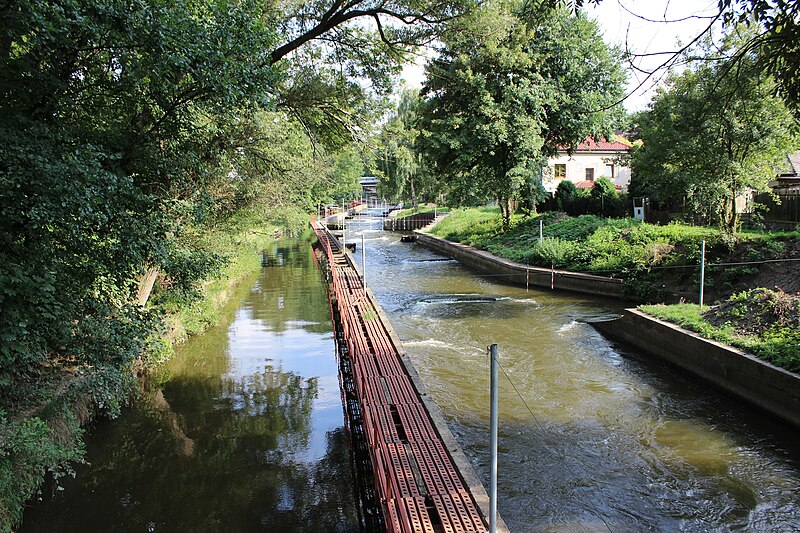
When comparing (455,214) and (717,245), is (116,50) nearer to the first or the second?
(717,245)

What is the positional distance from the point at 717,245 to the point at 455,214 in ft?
97.3

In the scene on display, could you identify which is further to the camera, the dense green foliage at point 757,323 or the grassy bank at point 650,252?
the grassy bank at point 650,252

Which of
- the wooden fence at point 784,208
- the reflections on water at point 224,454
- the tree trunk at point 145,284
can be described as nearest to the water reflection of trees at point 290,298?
the reflections on water at point 224,454

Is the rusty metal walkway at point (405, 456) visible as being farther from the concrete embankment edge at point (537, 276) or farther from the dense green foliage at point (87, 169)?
the concrete embankment edge at point (537, 276)

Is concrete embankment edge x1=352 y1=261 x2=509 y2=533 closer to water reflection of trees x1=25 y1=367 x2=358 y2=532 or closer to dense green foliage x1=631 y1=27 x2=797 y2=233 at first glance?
water reflection of trees x1=25 y1=367 x2=358 y2=532

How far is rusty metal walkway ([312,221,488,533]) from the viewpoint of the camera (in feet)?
16.4

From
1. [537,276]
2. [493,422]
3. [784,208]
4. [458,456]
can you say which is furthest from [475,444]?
[784,208]

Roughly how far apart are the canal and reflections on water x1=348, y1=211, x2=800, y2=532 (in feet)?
0.09

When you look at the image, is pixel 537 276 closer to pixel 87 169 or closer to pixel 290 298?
pixel 290 298

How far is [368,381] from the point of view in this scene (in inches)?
339

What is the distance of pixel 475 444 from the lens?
844cm

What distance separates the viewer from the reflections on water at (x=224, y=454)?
7.05 m

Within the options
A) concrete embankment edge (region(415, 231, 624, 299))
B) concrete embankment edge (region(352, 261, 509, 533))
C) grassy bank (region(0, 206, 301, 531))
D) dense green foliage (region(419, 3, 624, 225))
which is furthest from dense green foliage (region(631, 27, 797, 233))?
grassy bank (region(0, 206, 301, 531))

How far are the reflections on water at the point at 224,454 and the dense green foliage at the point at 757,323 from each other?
6734 mm
